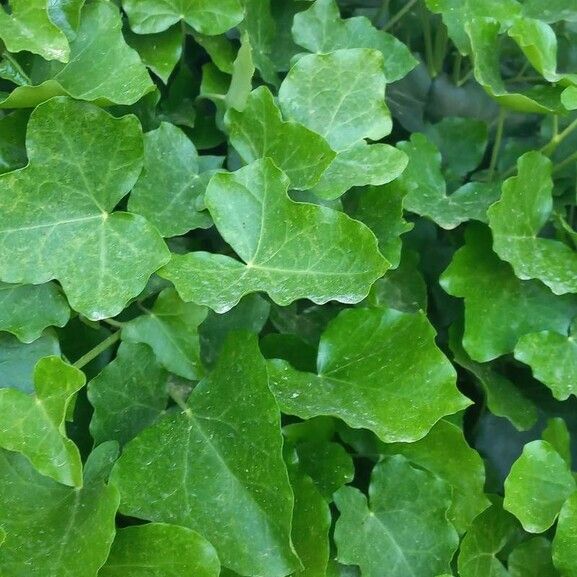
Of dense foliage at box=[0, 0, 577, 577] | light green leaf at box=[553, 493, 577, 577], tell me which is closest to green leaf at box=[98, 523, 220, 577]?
dense foliage at box=[0, 0, 577, 577]

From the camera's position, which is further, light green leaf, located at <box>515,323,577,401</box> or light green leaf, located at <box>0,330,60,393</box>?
light green leaf, located at <box>515,323,577,401</box>

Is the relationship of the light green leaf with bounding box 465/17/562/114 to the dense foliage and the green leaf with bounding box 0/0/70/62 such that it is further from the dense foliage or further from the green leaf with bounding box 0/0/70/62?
the green leaf with bounding box 0/0/70/62

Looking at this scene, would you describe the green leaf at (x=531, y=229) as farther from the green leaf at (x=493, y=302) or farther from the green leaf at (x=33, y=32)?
the green leaf at (x=33, y=32)

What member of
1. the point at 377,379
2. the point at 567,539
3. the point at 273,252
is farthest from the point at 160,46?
the point at 567,539

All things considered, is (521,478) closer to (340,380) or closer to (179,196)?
(340,380)

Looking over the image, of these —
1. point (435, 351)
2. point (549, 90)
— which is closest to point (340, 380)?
point (435, 351)

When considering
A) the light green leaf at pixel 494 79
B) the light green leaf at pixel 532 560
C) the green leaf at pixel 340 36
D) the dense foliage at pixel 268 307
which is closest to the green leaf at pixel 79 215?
the dense foliage at pixel 268 307
